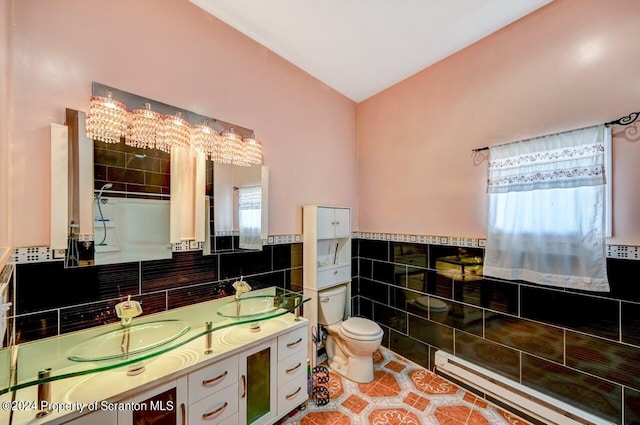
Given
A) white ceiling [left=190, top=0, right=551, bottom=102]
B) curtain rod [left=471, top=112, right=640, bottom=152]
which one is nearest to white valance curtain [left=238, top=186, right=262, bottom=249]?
white ceiling [left=190, top=0, right=551, bottom=102]

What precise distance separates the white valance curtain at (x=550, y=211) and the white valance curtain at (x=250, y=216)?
1.77 meters

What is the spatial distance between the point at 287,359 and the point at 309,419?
460 millimetres

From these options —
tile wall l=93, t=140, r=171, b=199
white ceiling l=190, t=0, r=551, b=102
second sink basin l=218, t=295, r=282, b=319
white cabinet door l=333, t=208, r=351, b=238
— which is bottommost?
second sink basin l=218, t=295, r=282, b=319

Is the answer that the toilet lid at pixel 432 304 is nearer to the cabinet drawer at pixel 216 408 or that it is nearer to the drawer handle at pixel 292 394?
the drawer handle at pixel 292 394

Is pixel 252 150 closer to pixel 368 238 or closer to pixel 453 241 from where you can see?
pixel 368 238

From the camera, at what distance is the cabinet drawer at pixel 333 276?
226cm

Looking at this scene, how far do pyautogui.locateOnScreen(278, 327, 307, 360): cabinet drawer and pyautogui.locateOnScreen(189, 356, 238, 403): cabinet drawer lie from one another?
0.31 metres

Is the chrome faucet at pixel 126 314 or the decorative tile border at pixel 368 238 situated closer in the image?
the decorative tile border at pixel 368 238

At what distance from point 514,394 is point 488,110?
2042 mm

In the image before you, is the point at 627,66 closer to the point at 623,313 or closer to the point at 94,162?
the point at 623,313

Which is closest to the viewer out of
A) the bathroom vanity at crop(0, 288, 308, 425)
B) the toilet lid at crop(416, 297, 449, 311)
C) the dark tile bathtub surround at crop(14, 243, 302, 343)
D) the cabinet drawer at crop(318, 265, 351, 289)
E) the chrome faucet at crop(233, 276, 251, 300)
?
the bathroom vanity at crop(0, 288, 308, 425)

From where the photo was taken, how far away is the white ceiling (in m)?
1.66

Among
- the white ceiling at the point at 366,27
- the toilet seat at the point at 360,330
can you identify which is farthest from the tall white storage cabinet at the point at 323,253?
the white ceiling at the point at 366,27

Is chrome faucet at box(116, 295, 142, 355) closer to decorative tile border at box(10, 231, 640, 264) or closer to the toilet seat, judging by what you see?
decorative tile border at box(10, 231, 640, 264)
